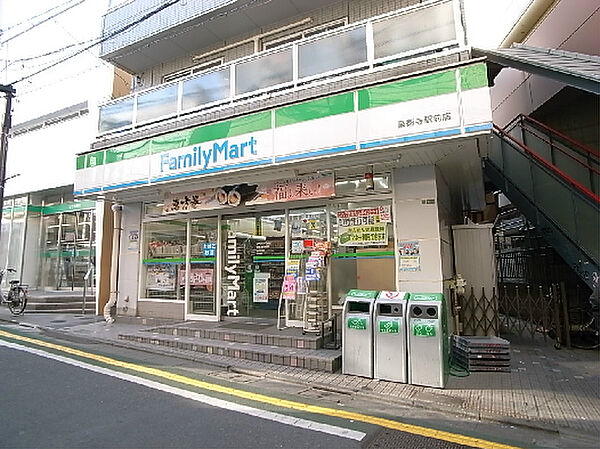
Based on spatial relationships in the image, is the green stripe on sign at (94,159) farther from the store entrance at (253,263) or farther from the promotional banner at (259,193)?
the store entrance at (253,263)

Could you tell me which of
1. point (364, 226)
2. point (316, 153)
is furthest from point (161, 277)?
point (316, 153)

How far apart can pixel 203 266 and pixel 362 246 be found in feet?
15.0

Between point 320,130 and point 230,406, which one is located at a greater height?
point 320,130

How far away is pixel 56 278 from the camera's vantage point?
17.2 metres

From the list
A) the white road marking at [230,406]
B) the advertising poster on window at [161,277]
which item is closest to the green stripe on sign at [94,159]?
the advertising poster on window at [161,277]

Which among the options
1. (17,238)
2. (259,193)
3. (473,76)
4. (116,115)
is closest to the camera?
(473,76)

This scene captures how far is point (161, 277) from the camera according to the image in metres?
11.1

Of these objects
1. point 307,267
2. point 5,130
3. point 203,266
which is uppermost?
point 5,130

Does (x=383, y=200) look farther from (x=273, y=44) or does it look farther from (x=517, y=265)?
(x=517, y=265)

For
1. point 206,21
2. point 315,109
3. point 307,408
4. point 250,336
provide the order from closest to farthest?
point 307,408, point 315,109, point 250,336, point 206,21

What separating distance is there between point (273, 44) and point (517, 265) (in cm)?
998

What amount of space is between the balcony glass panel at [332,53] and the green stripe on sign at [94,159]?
19.0ft

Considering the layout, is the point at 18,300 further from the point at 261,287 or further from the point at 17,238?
the point at 261,287

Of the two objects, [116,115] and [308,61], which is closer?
[308,61]
